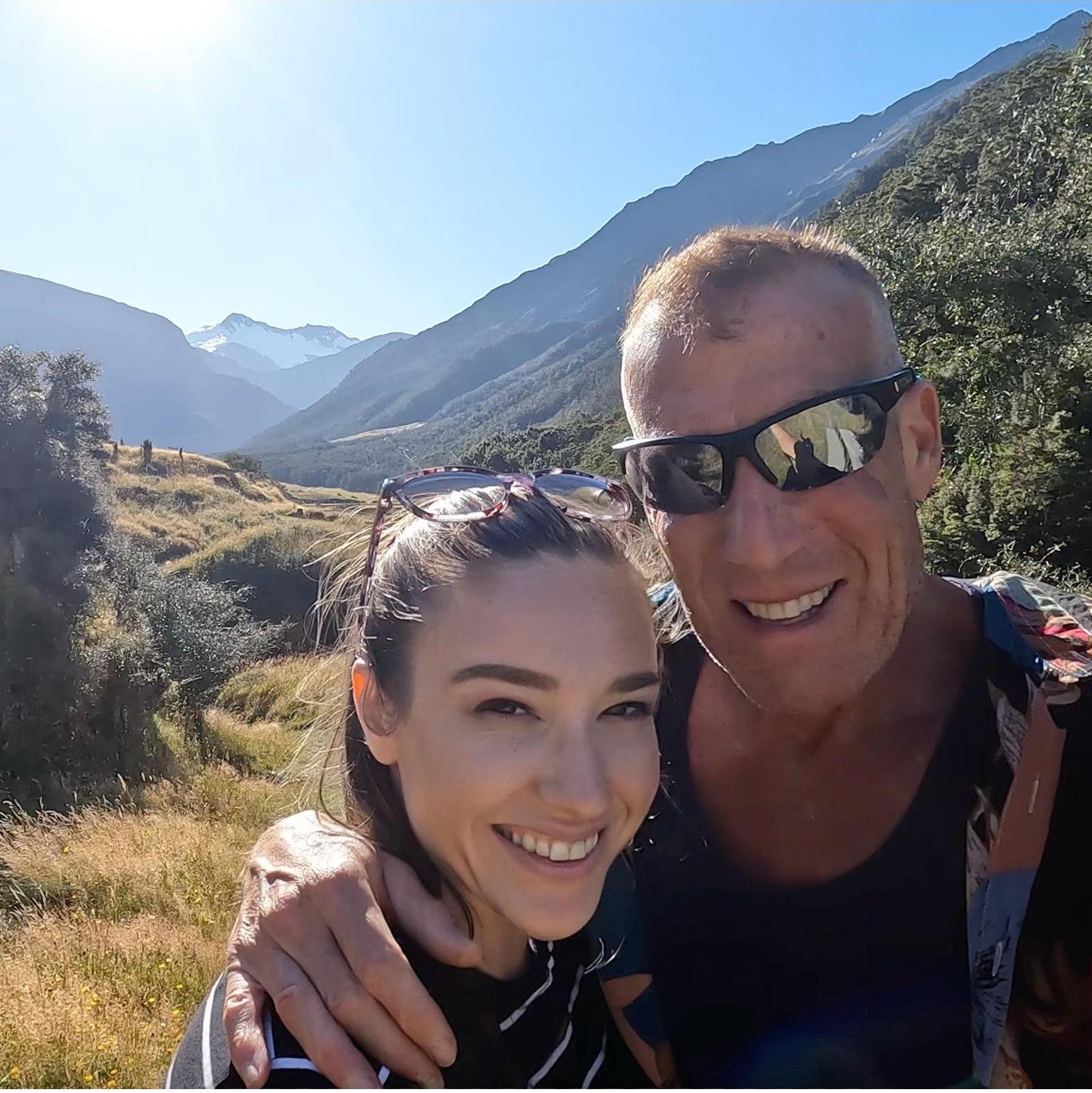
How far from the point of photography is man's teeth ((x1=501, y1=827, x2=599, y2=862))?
1456mm

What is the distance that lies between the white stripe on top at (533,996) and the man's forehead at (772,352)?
130cm

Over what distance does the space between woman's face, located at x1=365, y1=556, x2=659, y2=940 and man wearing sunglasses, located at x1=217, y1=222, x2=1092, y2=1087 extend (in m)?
0.16

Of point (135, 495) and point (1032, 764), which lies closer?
point (1032, 764)

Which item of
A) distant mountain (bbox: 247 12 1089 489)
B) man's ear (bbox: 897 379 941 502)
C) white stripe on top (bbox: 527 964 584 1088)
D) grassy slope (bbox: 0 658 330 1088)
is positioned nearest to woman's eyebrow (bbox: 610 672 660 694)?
white stripe on top (bbox: 527 964 584 1088)

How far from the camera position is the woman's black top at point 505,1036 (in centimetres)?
128

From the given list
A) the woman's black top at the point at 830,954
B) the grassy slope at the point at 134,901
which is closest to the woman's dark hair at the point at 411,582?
the grassy slope at the point at 134,901

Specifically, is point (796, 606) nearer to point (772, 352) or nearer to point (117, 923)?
point (772, 352)

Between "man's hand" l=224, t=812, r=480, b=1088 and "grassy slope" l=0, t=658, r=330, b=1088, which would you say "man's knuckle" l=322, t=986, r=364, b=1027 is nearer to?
"man's hand" l=224, t=812, r=480, b=1088

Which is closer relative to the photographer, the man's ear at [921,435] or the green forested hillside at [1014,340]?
the man's ear at [921,435]

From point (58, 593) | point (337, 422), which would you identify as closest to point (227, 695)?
point (58, 593)

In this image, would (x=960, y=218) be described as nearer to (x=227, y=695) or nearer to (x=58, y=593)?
(x=227, y=695)

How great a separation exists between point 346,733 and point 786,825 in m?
1.19

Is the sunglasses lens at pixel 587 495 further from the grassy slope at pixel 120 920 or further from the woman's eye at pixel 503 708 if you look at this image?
the grassy slope at pixel 120 920

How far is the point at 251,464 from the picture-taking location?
63062 mm
